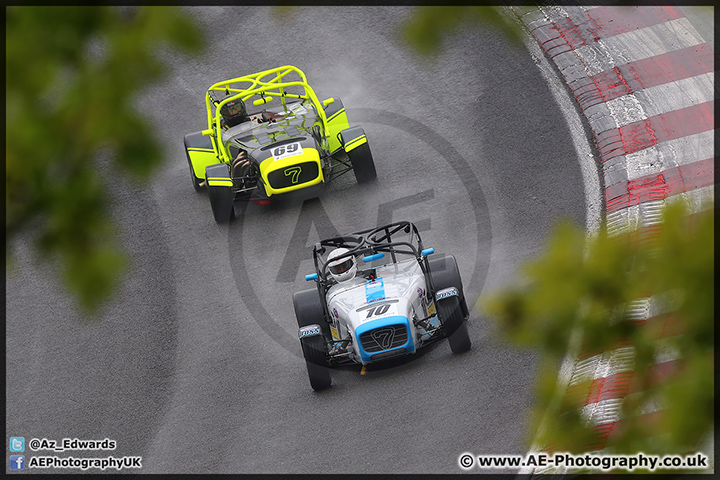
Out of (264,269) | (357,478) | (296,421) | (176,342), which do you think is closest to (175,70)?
(264,269)

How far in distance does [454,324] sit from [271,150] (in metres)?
3.97

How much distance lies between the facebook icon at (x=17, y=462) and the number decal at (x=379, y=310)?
413cm

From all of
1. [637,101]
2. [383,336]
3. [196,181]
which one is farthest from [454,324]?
[637,101]

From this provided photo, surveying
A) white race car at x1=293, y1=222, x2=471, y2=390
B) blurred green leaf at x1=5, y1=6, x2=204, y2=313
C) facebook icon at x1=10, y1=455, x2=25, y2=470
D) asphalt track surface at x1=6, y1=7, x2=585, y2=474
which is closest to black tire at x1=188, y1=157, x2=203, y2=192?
asphalt track surface at x1=6, y1=7, x2=585, y2=474

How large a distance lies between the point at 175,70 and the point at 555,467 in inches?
404

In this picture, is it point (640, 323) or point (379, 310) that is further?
point (379, 310)

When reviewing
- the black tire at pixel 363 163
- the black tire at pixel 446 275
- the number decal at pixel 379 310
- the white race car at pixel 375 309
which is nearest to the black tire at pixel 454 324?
the white race car at pixel 375 309

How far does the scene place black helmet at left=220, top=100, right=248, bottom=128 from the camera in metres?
11.5

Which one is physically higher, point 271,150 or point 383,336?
point 271,150

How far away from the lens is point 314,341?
26.8ft

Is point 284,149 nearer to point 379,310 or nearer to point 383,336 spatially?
point 379,310

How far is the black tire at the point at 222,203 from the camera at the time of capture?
35.4 ft

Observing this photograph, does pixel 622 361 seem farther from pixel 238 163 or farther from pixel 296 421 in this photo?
pixel 238 163

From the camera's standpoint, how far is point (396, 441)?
7812mm
